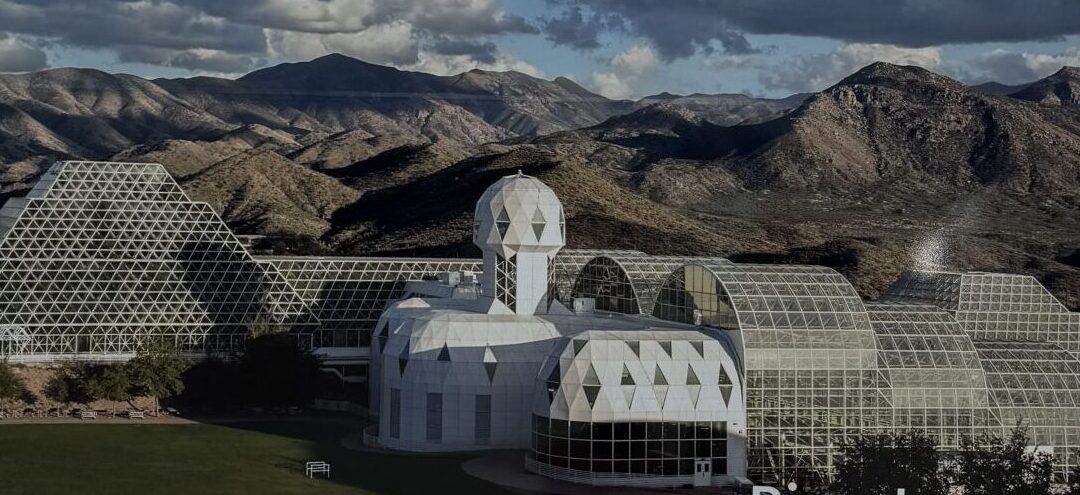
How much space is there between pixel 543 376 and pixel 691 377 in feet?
21.3

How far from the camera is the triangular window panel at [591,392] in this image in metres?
65.2

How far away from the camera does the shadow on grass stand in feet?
208

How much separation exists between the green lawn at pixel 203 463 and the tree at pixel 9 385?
14.6 ft

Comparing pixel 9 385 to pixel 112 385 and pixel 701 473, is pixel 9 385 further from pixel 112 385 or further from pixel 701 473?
pixel 701 473

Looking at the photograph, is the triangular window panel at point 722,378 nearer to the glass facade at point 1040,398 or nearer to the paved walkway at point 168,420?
the glass facade at point 1040,398

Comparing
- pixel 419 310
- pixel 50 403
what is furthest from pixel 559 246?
pixel 50 403

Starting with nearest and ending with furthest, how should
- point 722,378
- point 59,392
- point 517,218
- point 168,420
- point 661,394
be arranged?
point 661,394 → point 722,378 → point 517,218 → point 168,420 → point 59,392

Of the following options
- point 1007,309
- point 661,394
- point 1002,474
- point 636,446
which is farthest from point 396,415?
point 1007,309

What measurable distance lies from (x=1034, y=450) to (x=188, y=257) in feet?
172

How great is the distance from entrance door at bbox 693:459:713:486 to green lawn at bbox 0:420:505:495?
8.81 metres

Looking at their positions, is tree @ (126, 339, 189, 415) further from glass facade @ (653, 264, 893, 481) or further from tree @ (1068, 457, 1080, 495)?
tree @ (1068, 457, 1080, 495)

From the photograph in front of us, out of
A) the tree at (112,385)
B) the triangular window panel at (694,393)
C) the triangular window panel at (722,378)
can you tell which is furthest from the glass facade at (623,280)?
the tree at (112,385)

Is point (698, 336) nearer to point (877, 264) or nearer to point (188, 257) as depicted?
point (188, 257)

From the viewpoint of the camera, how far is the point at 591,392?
6531cm
